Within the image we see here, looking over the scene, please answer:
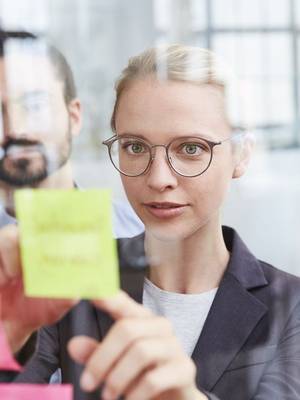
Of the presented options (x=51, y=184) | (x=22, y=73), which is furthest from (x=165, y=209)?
(x=22, y=73)

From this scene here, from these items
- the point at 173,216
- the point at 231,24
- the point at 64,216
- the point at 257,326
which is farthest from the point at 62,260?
the point at 231,24

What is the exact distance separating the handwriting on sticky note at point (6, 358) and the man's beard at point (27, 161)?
0.61 feet

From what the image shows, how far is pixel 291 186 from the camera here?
920mm

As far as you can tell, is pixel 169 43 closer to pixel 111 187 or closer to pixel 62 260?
pixel 111 187

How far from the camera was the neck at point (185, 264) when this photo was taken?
877 mm

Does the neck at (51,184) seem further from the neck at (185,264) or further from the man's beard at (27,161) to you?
the neck at (185,264)

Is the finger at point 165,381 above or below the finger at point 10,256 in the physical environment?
below

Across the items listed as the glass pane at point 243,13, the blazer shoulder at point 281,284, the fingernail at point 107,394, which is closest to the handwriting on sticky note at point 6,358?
the fingernail at point 107,394

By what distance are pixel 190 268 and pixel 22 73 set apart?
12.7 inches

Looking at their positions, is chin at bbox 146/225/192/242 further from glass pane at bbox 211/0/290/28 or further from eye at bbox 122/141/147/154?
glass pane at bbox 211/0/290/28

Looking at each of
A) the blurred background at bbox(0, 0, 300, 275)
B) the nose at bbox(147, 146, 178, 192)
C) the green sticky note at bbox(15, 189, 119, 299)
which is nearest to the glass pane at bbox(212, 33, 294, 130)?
the blurred background at bbox(0, 0, 300, 275)

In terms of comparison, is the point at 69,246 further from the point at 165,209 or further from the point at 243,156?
→ the point at 243,156

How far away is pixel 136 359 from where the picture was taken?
30.8 inches

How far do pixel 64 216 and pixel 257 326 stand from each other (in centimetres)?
28
